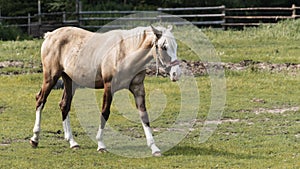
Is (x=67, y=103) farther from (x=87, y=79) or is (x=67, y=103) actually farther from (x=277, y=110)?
Answer: (x=277, y=110)

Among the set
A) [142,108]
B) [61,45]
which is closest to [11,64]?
[61,45]

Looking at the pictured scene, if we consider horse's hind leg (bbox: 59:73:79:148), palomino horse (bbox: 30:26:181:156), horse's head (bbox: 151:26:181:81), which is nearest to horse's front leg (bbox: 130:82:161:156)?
palomino horse (bbox: 30:26:181:156)

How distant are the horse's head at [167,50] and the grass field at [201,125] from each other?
Answer: 4.06 ft

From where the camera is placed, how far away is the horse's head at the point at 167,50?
29.9 ft

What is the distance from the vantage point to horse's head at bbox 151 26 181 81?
9117 mm

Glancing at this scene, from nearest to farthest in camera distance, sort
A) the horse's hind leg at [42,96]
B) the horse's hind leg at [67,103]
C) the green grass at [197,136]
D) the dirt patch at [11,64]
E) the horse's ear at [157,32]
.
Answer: the horse's ear at [157,32], the green grass at [197,136], the horse's hind leg at [42,96], the horse's hind leg at [67,103], the dirt patch at [11,64]

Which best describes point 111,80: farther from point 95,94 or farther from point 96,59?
point 95,94

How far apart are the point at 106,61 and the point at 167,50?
3.98ft

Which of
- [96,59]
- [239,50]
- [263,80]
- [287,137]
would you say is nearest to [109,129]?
[96,59]

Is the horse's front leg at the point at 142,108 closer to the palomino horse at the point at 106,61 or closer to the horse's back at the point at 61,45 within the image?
the palomino horse at the point at 106,61

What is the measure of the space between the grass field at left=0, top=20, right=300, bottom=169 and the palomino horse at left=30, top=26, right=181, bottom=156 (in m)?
0.50

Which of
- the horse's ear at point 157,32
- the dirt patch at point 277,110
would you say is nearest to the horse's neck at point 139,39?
the horse's ear at point 157,32

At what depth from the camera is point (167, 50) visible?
9156mm

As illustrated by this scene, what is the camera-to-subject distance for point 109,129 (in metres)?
12.2
